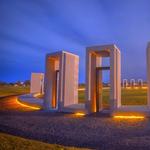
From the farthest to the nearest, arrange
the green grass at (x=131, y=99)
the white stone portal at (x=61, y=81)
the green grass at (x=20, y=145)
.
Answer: the green grass at (x=131, y=99), the white stone portal at (x=61, y=81), the green grass at (x=20, y=145)

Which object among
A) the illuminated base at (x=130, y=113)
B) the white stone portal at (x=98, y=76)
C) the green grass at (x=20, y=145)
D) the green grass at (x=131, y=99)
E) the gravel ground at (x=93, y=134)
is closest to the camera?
the green grass at (x=20, y=145)

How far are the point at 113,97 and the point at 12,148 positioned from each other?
9357 millimetres

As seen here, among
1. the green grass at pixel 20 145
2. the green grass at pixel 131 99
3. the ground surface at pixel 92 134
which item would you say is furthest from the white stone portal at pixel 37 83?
the green grass at pixel 20 145

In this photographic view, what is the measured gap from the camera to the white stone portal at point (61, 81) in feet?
58.3

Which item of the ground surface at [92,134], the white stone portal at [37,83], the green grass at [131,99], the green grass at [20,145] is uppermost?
the white stone portal at [37,83]

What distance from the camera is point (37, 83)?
39750 millimetres

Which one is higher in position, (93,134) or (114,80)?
(114,80)

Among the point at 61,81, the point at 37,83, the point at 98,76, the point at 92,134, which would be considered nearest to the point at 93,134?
the point at 92,134

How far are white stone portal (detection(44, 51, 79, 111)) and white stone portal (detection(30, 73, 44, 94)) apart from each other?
18.5 m

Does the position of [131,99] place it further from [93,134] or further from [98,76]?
[93,134]

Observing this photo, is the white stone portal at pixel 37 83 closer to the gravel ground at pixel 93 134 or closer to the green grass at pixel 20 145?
the gravel ground at pixel 93 134

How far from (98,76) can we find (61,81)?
111 inches

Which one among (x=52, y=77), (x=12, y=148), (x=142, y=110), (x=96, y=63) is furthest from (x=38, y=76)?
(x=12, y=148)

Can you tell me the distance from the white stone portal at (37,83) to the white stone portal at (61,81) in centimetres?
1847
